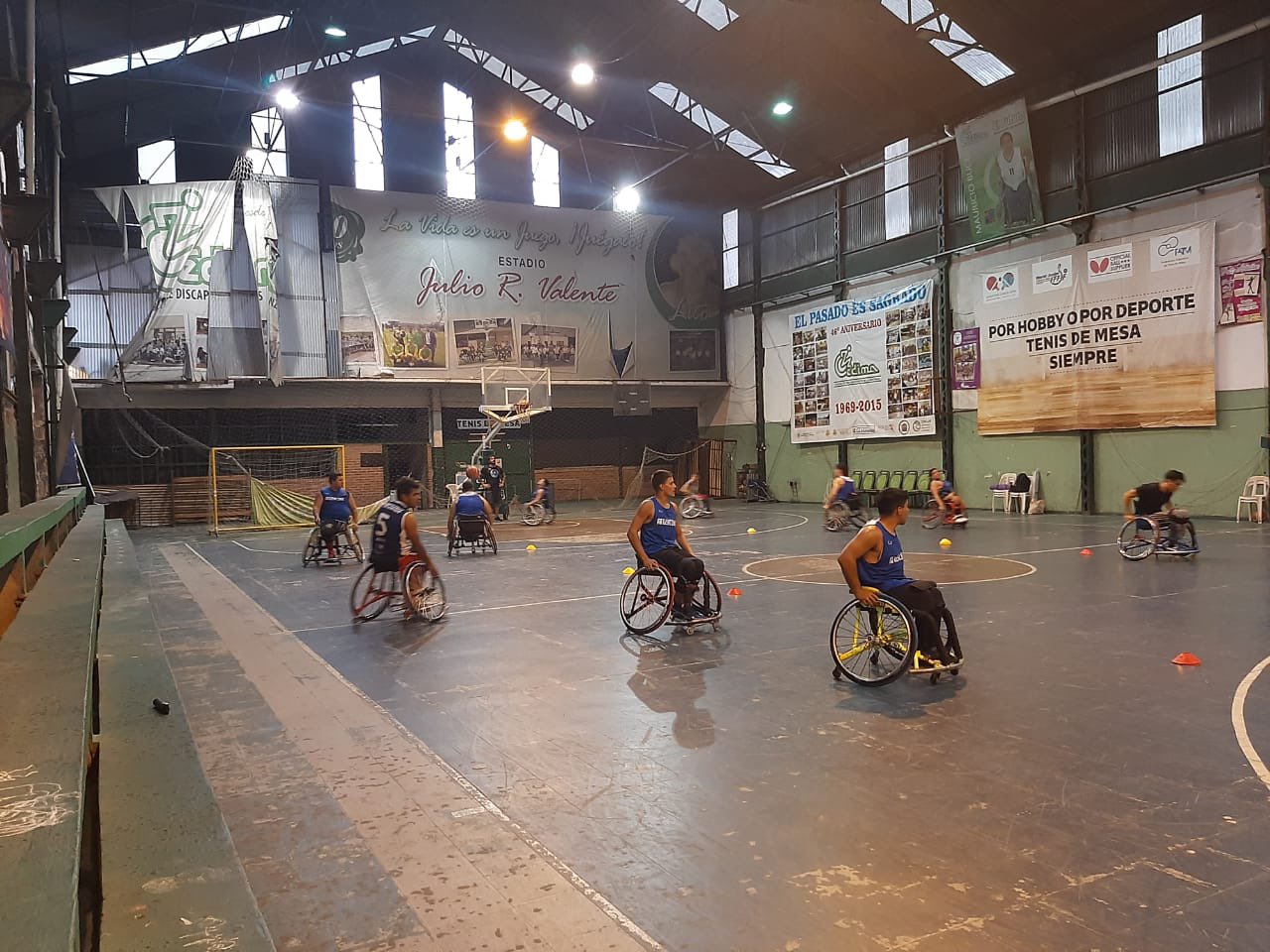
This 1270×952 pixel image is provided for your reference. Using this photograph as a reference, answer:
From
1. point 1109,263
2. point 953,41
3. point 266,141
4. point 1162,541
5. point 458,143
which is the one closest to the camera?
point 1162,541

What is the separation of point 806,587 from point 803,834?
7.11 m

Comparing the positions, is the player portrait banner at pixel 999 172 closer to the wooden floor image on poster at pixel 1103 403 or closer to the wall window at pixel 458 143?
Result: the wooden floor image on poster at pixel 1103 403

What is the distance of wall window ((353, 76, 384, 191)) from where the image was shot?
28.7 meters

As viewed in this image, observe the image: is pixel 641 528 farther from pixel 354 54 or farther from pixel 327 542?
pixel 354 54

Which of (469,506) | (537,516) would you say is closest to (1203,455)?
Result: (537,516)

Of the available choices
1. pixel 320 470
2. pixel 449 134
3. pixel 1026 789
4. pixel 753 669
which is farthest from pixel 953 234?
pixel 1026 789

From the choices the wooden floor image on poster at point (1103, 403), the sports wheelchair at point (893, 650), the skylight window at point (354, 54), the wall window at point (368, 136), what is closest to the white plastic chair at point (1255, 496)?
the wooden floor image on poster at point (1103, 403)

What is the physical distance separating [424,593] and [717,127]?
75.9ft

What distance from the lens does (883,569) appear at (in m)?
6.26

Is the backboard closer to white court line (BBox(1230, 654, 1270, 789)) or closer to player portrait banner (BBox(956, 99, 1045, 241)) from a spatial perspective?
player portrait banner (BBox(956, 99, 1045, 241))

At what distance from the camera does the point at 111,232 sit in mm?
25031

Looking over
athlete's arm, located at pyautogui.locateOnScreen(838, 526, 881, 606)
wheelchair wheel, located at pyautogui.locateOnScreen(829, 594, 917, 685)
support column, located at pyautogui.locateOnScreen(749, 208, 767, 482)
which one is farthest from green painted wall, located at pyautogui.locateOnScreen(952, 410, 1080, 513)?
athlete's arm, located at pyautogui.locateOnScreen(838, 526, 881, 606)

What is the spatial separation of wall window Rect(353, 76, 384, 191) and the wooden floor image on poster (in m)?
19.3

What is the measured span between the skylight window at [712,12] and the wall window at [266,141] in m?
12.4
